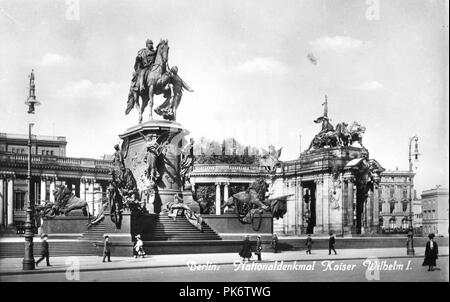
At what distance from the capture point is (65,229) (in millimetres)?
39500

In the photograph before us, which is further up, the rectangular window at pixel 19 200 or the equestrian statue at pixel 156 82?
the equestrian statue at pixel 156 82

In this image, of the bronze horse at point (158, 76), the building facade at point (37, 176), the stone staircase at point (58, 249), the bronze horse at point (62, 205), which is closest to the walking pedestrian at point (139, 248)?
the stone staircase at point (58, 249)

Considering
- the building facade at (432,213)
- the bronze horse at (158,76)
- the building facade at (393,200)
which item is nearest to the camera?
the bronze horse at (158,76)

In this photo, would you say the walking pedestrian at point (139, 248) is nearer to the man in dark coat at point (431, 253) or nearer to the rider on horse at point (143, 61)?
the man in dark coat at point (431, 253)

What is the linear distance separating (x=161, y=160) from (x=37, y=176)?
42470 millimetres

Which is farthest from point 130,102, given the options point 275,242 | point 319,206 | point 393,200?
point 393,200

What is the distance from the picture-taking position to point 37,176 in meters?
73.8

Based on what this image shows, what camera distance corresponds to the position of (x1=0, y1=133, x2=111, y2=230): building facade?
70812 mm

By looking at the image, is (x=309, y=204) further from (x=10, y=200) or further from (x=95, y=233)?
(x=95, y=233)

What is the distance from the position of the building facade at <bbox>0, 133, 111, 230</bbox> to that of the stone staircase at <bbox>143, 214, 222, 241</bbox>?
3673cm

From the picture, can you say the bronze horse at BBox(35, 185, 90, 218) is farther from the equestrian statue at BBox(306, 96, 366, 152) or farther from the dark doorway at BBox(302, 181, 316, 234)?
the dark doorway at BBox(302, 181, 316, 234)

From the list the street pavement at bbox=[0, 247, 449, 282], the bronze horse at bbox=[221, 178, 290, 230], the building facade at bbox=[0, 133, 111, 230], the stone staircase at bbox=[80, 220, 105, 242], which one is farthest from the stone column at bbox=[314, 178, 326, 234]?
the street pavement at bbox=[0, 247, 449, 282]

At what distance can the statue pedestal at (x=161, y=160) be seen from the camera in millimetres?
35031

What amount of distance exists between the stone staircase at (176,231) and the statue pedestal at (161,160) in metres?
1.97
